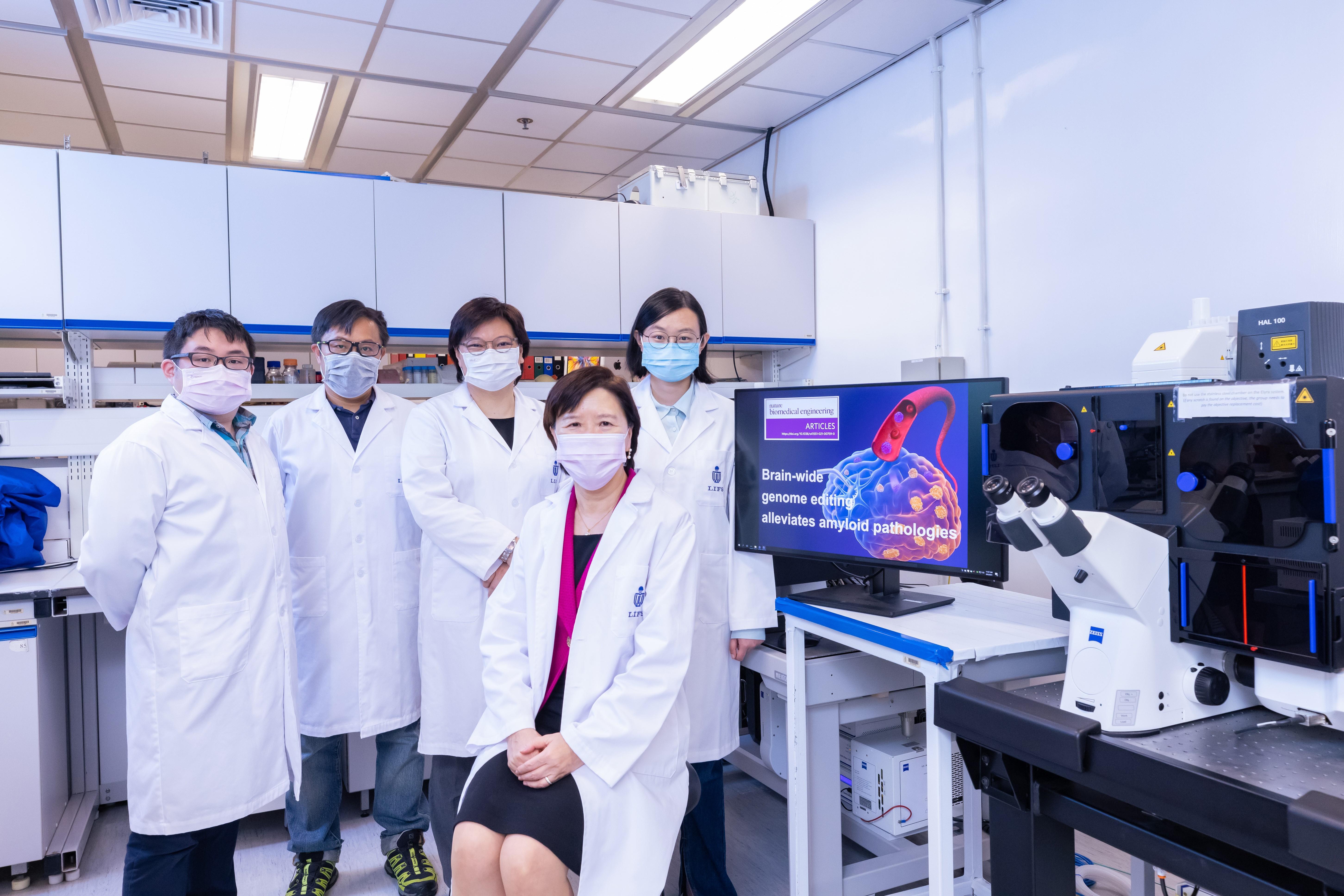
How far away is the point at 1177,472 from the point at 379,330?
183cm

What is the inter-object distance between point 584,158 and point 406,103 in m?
1.10

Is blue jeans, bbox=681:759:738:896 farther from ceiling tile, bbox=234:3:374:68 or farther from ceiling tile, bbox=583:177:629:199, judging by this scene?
ceiling tile, bbox=583:177:629:199

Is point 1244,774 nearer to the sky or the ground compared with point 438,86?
nearer to the ground

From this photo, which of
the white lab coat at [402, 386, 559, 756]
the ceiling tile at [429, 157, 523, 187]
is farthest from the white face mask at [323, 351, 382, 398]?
the ceiling tile at [429, 157, 523, 187]

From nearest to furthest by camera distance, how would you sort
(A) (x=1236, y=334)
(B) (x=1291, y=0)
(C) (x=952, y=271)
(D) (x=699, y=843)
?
(A) (x=1236, y=334), (D) (x=699, y=843), (B) (x=1291, y=0), (C) (x=952, y=271)

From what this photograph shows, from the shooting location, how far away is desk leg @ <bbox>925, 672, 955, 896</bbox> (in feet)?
4.59

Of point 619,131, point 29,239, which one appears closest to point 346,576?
point 29,239

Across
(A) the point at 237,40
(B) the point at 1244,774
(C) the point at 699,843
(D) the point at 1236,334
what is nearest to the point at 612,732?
(C) the point at 699,843

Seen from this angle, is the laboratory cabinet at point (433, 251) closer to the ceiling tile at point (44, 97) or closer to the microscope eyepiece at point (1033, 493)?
the ceiling tile at point (44, 97)

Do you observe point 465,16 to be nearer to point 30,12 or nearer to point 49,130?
point 30,12

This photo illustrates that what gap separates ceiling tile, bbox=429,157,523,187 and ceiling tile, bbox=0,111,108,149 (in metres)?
1.62

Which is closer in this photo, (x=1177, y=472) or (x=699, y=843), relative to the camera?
(x=1177, y=472)

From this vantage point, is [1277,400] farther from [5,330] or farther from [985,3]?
[5,330]

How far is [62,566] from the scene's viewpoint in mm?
2580
